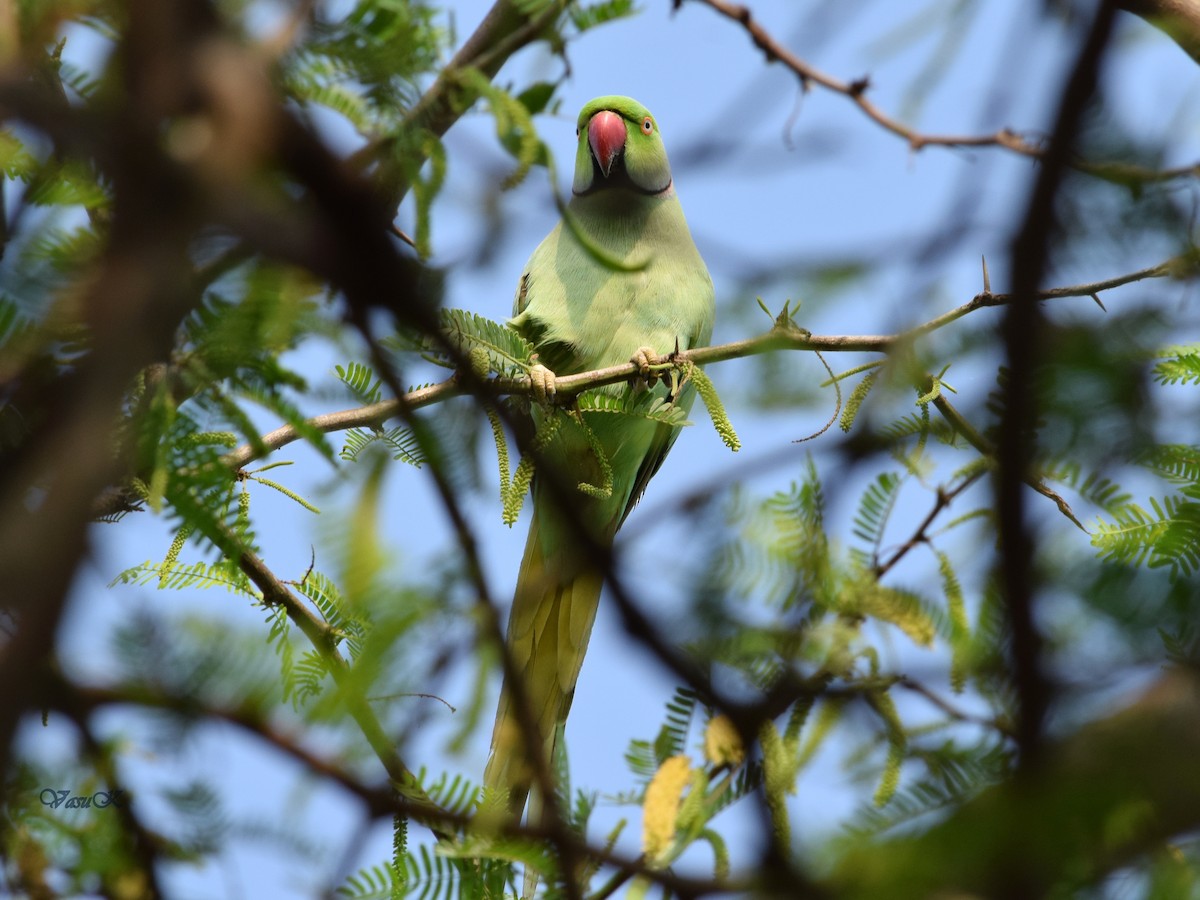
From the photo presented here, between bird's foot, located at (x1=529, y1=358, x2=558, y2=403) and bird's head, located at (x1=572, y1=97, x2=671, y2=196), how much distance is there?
4.93 ft

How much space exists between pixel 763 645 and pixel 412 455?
1.00 m

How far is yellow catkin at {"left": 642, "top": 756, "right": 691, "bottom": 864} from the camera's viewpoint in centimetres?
138

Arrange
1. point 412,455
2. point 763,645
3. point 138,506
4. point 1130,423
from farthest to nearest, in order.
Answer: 1. point 138,506
2. point 412,455
3. point 763,645
4. point 1130,423

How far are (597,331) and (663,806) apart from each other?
81.1 inches

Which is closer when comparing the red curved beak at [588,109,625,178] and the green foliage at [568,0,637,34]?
the green foliage at [568,0,637,34]

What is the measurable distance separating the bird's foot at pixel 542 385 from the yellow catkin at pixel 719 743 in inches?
43.2

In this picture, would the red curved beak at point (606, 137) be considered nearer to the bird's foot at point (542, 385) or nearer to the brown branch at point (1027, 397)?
the bird's foot at point (542, 385)

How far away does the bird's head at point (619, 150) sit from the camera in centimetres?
390

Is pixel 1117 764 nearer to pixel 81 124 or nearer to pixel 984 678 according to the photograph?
pixel 984 678

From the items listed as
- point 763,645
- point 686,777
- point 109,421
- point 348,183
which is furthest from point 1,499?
point 686,777

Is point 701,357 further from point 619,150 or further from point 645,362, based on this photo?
point 619,150

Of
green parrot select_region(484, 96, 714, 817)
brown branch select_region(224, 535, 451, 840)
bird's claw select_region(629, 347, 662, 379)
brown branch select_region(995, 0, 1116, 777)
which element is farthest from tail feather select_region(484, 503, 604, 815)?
brown branch select_region(995, 0, 1116, 777)

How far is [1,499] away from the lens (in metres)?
0.81

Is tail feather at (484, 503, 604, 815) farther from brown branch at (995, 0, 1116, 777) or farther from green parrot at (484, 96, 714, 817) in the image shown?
brown branch at (995, 0, 1116, 777)
